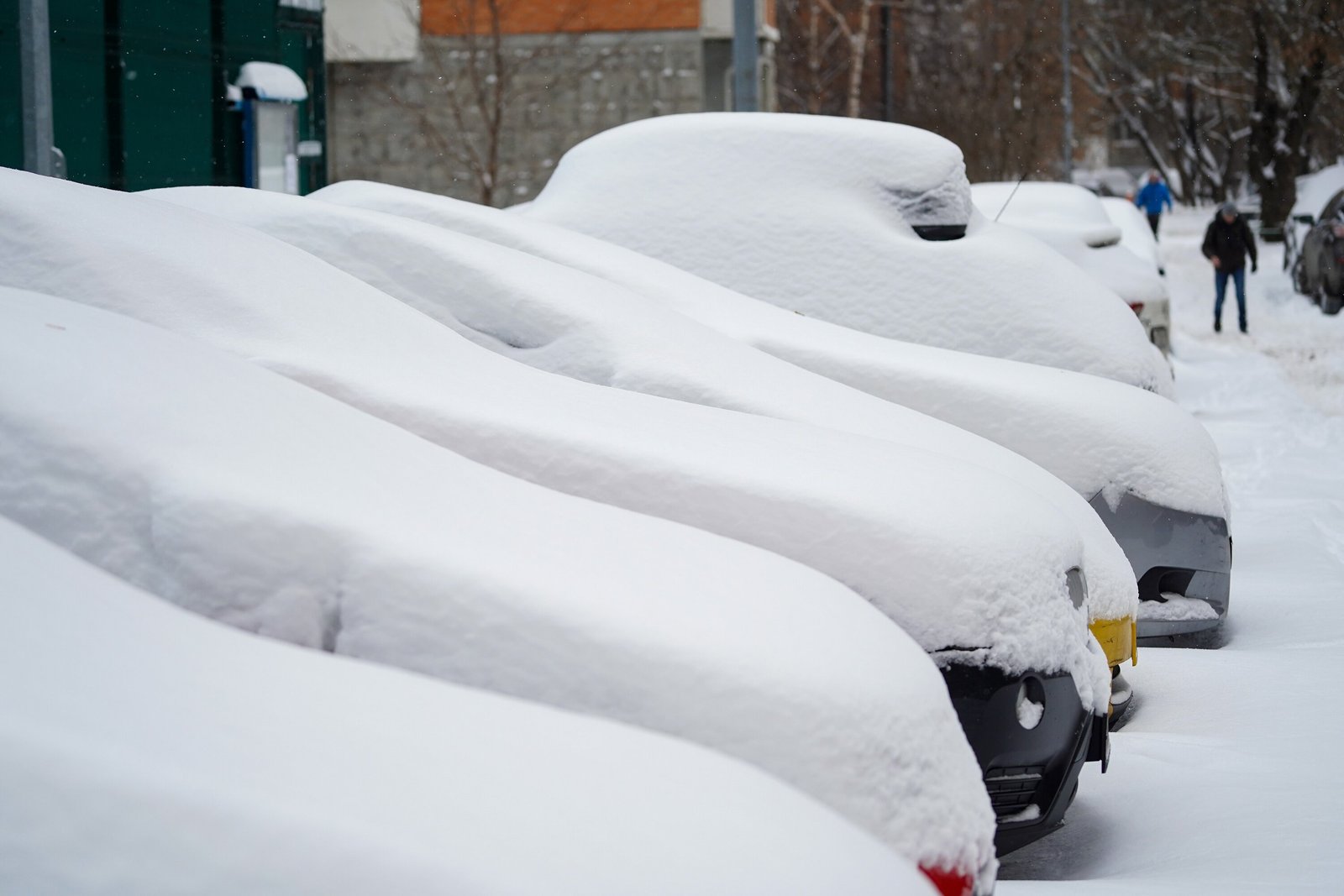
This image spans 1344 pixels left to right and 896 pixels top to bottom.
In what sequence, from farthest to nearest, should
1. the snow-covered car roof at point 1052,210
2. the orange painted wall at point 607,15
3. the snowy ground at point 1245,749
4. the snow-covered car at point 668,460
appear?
the orange painted wall at point 607,15 → the snow-covered car roof at point 1052,210 → the snowy ground at point 1245,749 → the snow-covered car at point 668,460

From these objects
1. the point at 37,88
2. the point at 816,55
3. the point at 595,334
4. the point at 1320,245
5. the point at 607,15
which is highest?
the point at 607,15

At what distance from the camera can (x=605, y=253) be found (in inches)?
219

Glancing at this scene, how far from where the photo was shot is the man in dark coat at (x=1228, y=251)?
16.2 meters

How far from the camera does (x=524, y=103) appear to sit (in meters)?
24.2

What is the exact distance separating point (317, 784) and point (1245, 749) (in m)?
2.89

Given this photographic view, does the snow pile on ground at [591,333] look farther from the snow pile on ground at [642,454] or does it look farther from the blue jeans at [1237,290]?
the blue jeans at [1237,290]

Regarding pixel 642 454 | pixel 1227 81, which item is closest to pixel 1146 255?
pixel 642 454

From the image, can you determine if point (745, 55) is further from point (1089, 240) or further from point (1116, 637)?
point (1116, 637)

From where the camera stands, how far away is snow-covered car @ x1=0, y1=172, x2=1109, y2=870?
300 centimetres

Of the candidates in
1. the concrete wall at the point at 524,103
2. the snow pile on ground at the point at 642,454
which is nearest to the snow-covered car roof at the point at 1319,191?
the concrete wall at the point at 524,103

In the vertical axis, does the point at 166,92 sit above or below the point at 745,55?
below

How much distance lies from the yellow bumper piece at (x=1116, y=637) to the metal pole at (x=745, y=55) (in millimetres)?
7459

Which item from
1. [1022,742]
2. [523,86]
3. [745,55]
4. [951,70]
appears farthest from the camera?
[951,70]

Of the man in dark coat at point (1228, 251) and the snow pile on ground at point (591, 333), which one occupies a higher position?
the snow pile on ground at point (591, 333)
